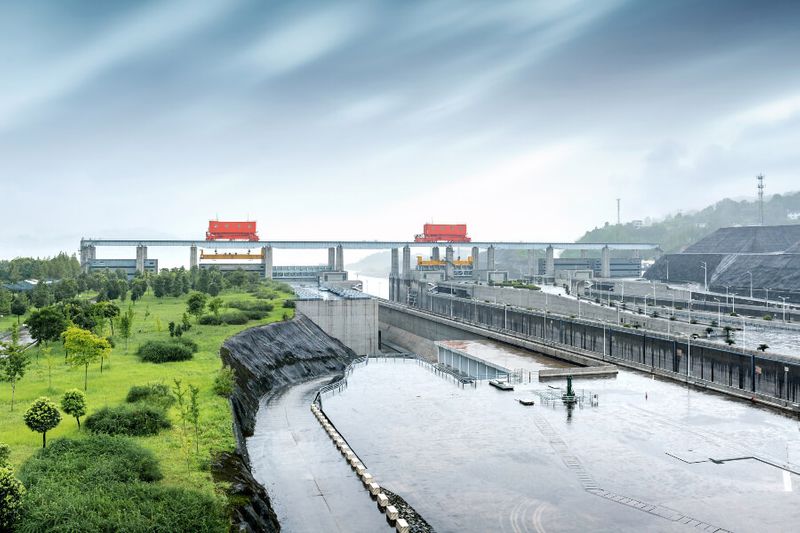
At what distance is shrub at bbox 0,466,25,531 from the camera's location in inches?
760

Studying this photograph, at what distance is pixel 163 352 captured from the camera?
5034 cm

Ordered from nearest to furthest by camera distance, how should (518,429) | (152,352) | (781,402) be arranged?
(518,429), (781,402), (152,352)

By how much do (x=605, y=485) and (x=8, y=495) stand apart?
24.3 m

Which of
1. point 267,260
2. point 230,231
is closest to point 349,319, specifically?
point 267,260

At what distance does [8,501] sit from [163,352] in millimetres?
31776

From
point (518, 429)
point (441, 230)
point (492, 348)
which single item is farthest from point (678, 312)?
point (441, 230)

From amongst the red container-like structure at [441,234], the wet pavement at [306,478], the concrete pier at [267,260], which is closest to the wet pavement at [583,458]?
the wet pavement at [306,478]

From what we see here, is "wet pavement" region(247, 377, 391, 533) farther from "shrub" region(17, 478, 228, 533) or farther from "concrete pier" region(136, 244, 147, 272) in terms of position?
"concrete pier" region(136, 244, 147, 272)

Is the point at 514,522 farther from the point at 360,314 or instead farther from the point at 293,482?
the point at 360,314

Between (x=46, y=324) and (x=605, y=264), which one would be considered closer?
(x=46, y=324)

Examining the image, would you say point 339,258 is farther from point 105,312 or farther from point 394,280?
point 105,312

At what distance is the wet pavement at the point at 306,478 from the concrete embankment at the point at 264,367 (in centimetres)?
83

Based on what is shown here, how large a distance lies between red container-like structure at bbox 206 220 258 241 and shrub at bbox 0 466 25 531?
152778 mm

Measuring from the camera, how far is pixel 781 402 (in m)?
42.7
